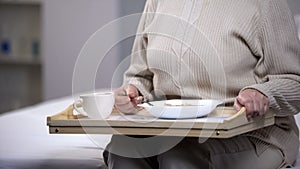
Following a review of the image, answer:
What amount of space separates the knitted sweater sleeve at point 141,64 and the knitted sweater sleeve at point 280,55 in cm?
29

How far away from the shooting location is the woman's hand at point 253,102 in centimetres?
117

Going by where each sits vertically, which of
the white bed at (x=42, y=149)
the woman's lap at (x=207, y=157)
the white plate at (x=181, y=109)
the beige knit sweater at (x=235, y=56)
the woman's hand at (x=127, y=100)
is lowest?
the white bed at (x=42, y=149)

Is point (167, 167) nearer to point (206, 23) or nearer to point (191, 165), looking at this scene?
point (191, 165)

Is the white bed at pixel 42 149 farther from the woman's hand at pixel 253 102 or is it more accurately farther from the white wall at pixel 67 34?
the white wall at pixel 67 34

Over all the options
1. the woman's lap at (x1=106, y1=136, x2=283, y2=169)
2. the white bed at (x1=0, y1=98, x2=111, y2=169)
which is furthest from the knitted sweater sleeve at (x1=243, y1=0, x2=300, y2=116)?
the white bed at (x1=0, y1=98, x2=111, y2=169)

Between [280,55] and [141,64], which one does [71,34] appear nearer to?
[141,64]

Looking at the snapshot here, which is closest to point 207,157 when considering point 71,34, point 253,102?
point 253,102

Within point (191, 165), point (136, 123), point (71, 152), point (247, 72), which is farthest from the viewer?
point (71, 152)

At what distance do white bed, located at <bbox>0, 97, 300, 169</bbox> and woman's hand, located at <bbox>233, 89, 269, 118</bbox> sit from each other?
0.25m

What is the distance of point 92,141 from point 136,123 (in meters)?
0.50

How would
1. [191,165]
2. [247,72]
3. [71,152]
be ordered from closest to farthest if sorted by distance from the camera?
[191,165]
[247,72]
[71,152]

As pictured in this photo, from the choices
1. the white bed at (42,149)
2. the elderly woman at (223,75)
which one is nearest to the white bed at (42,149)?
the white bed at (42,149)

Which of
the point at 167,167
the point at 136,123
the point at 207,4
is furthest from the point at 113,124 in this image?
the point at 207,4

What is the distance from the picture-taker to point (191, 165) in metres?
1.20
